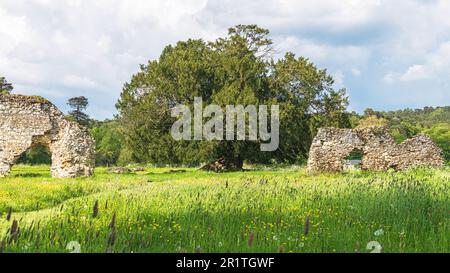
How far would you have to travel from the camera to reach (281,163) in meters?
46.3

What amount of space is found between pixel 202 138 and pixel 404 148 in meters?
14.3

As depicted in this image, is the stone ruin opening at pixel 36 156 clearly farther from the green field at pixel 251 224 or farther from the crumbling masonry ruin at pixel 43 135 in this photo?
the green field at pixel 251 224

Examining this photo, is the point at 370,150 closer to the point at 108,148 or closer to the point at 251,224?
the point at 251,224

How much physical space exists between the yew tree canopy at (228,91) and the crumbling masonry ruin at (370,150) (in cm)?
709

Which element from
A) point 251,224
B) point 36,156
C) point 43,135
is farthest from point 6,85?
point 251,224

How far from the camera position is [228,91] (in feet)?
124

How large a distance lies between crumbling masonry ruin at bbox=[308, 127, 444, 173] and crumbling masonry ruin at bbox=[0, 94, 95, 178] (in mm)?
14588

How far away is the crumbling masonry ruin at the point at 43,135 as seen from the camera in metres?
30.2

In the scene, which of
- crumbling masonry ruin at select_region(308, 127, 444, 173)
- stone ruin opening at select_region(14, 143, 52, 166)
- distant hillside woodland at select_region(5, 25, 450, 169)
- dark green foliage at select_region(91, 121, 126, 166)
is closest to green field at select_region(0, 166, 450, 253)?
crumbling masonry ruin at select_region(308, 127, 444, 173)

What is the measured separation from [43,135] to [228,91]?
46.2 ft

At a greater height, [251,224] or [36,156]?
[251,224]

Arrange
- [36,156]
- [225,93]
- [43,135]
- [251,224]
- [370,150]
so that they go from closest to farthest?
1. [251,224]
2. [43,135]
3. [370,150]
4. [225,93]
5. [36,156]
